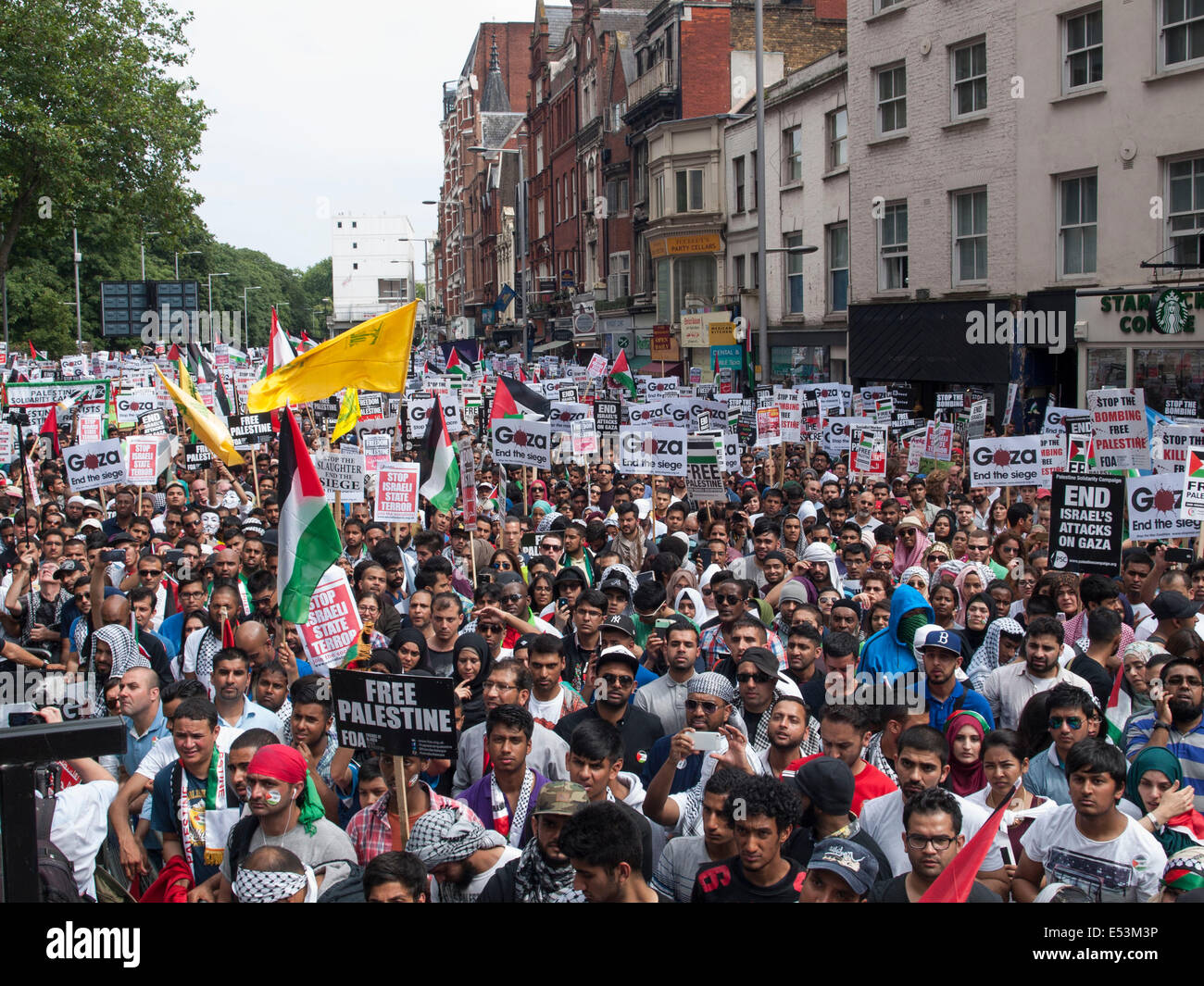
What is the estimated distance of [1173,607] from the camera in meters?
7.40

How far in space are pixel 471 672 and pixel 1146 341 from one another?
58.8 ft

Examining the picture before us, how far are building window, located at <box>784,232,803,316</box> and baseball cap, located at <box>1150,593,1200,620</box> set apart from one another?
28.2 meters

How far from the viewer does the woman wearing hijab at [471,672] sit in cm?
680

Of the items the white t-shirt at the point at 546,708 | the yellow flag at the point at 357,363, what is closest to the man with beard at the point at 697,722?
the white t-shirt at the point at 546,708

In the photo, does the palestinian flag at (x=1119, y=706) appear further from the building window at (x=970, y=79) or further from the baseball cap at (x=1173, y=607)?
the building window at (x=970, y=79)

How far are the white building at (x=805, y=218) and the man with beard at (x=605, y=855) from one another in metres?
28.4

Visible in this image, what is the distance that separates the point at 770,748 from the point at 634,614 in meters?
3.22

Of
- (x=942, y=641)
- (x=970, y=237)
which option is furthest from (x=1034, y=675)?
(x=970, y=237)

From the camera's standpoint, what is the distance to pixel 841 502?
13.6 metres

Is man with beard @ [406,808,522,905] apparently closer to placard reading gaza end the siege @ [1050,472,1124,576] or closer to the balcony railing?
placard reading gaza end the siege @ [1050,472,1124,576]

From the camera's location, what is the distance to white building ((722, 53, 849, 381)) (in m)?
32.3

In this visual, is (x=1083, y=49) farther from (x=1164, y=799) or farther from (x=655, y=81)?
(x=655, y=81)

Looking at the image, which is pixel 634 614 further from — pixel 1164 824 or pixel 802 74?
pixel 802 74

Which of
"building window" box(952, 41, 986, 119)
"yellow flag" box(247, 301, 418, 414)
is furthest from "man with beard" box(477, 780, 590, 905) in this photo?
"building window" box(952, 41, 986, 119)
